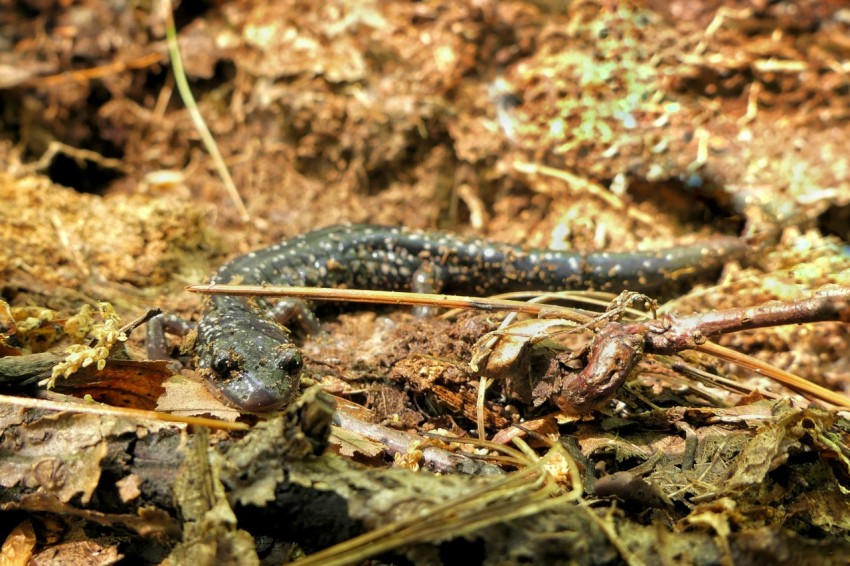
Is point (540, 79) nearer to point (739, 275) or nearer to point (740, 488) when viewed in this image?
point (739, 275)

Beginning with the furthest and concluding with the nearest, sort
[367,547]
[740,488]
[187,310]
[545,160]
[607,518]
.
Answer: [545,160]
[187,310]
[740,488]
[607,518]
[367,547]

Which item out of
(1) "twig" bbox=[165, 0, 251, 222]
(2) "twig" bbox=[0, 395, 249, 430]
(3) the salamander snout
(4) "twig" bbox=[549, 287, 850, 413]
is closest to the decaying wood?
(2) "twig" bbox=[0, 395, 249, 430]

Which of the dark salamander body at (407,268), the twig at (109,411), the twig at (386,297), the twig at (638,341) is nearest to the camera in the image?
the twig at (109,411)

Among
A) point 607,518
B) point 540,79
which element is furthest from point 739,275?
point 607,518

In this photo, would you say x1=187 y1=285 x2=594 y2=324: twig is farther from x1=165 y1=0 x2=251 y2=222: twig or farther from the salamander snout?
x1=165 y1=0 x2=251 y2=222: twig

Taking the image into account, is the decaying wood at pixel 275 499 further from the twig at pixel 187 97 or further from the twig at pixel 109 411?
the twig at pixel 187 97

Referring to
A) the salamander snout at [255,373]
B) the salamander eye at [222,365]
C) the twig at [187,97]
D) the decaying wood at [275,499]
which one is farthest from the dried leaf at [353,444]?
the twig at [187,97]

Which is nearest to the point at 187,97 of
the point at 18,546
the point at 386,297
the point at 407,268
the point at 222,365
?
the point at 407,268

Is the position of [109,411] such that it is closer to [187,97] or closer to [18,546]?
[18,546]

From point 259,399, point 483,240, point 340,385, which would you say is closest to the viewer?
point 259,399
